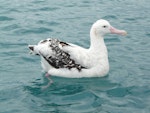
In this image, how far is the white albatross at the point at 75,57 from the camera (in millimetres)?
10383

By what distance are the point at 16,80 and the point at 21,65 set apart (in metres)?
0.84

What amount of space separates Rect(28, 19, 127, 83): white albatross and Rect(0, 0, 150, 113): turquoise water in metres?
0.20

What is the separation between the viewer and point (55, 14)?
1495 centimetres

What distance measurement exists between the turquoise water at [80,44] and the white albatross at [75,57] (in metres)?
0.20

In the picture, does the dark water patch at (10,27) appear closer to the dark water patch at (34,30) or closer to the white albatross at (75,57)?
the dark water patch at (34,30)

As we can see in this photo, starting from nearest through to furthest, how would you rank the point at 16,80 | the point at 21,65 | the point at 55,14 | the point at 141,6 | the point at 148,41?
the point at 16,80 → the point at 21,65 → the point at 148,41 → the point at 55,14 → the point at 141,6

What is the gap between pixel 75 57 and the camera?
1034cm

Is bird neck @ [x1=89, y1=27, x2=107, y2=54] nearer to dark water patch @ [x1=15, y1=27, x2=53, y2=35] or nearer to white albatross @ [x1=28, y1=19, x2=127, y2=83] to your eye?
white albatross @ [x1=28, y1=19, x2=127, y2=83]

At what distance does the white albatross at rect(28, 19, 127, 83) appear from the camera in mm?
10383

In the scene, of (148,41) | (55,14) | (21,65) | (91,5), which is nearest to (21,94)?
(21,65)

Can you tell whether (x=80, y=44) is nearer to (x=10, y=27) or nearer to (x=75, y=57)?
(x=75, y=57)

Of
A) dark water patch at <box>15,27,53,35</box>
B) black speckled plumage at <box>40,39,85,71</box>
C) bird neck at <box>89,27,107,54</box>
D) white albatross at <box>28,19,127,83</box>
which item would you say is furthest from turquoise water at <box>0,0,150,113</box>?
bird neck at <box>89,27,107,54</box>

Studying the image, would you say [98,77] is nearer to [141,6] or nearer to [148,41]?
[148,41]

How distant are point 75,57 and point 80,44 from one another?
7.20ft
